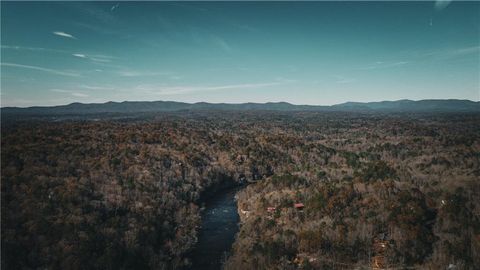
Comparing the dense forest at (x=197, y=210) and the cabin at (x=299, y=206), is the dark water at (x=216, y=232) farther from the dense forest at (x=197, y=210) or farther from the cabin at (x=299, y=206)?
the cabin at (x=299, y=206)

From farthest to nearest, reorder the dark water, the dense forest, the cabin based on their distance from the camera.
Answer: the cabin
the dark water
the dense forest

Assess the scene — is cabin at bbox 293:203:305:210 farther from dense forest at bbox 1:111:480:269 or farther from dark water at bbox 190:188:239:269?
dark water at bbox 190:188:239:269

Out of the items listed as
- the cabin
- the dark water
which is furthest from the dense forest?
the dark water

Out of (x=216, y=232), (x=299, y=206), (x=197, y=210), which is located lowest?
(x=216, y=232)

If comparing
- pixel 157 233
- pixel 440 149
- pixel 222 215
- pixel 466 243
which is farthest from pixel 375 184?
pixel 440 149

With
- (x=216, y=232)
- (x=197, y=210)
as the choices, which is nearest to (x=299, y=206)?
(x=216, y=232)

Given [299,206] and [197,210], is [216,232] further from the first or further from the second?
[299,206]

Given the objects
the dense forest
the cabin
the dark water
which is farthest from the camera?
the cabin
